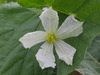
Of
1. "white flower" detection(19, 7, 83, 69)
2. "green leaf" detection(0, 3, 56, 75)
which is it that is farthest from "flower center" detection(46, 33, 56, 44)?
"green leaf" detection(0, 3, 56, 75)

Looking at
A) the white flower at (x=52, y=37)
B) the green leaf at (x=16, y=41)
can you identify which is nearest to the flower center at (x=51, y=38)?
the white flower at (x=52, y=37)

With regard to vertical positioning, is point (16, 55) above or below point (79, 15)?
below

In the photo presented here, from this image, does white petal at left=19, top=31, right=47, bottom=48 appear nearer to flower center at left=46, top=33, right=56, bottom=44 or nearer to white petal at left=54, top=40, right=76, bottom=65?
flower center at left=46, top=33, right=56, bottom=44

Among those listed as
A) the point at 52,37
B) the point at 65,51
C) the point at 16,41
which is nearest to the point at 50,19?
the point at 52,37

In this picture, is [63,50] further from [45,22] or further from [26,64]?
[26,64]

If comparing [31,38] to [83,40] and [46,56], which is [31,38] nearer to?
[46,56]

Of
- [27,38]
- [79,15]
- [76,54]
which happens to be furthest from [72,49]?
[27,38]

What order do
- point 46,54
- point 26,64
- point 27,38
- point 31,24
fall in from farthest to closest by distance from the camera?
point 31,24 < point 26,64 < point 46,54 < point 27,38
